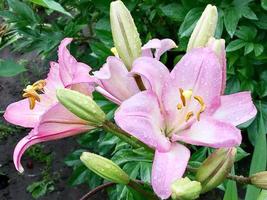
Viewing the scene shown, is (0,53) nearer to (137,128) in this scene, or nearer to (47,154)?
(47,154)

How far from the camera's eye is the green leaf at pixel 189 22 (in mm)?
1464

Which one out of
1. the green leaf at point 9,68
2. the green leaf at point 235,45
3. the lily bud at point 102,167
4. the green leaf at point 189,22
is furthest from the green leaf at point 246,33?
the lily bud at point 102,167

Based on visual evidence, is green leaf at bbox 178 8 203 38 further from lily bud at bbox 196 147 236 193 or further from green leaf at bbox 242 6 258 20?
lily bud at bbox 196 147 236 193

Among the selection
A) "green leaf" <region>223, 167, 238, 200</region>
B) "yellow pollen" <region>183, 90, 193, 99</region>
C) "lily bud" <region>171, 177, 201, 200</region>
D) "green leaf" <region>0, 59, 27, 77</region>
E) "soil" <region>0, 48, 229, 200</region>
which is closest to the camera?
"lily bud" <region>171, 177, 201, 200</region>

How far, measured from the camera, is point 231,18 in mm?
Result: 1478

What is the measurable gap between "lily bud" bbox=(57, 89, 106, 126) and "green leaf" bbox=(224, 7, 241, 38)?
29.8 inches

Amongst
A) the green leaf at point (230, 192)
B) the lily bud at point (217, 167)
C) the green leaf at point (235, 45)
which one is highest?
Result: the lily bud at point (217, 167)

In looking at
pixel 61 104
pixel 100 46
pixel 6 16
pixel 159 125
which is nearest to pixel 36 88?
pixel 61 104

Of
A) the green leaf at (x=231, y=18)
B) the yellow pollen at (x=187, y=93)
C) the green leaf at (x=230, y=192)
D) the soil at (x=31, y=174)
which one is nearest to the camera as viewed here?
the yellow pollen at (x=187, y=93)

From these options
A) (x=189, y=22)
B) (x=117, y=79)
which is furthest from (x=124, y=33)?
(x=189, y=22)

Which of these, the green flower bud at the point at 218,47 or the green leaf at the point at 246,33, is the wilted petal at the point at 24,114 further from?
the green leaf at the point at 246,33

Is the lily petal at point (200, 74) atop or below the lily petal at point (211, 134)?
atop

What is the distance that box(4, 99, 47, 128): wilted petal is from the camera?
836 mm

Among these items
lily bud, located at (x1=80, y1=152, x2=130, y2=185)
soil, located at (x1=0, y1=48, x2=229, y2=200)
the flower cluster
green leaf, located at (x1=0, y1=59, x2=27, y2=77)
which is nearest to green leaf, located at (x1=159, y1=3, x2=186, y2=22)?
green leaf, located at (x1=0, y1=59, x2=27, y2=77)
